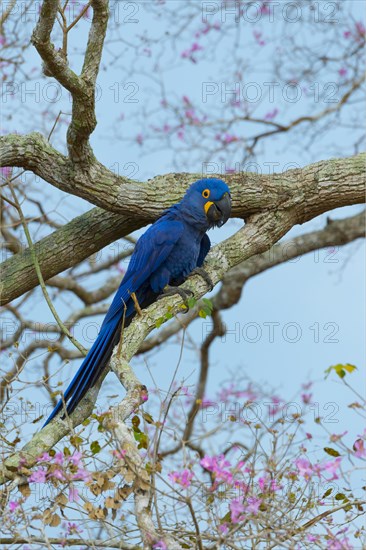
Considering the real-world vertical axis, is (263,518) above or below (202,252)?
below

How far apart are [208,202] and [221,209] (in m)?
0.08

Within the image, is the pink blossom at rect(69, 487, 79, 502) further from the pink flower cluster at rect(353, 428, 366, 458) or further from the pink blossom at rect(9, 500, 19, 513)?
the pink flower cluster at rect(353, 428, 366, 458)

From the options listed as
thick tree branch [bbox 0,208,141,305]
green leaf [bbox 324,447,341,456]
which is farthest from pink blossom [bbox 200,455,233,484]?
thick tree branch [bbox 0,208,141,305]

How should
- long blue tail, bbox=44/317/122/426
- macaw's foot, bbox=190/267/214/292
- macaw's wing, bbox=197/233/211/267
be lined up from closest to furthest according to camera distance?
long blue tail, bbox=44/317/122/426
macaw's foot, bbox=190/267/214/292
macaw's wing, bbox=197/233/211/267

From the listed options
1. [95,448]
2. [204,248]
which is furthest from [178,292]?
[95,448]

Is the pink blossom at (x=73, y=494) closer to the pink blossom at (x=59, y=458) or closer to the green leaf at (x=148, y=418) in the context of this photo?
the pink blossom at (x=59, y=458)

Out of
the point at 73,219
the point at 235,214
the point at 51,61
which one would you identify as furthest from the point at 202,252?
the point at 51,61

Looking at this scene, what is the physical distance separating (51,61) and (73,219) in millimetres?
1105

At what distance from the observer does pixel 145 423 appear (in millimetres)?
2357

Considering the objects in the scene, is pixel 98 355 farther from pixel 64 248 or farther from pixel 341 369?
pixel 341 369

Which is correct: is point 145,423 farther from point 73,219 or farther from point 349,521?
point 73,219

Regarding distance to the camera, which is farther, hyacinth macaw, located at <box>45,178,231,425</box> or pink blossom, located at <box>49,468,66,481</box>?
hyacinth macaw, located at <box>45,178,231,425</box>

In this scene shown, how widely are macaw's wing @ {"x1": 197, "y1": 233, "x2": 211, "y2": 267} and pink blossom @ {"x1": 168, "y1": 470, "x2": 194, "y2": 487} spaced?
2.00m

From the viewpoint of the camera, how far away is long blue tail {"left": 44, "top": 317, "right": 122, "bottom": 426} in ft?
11.4
